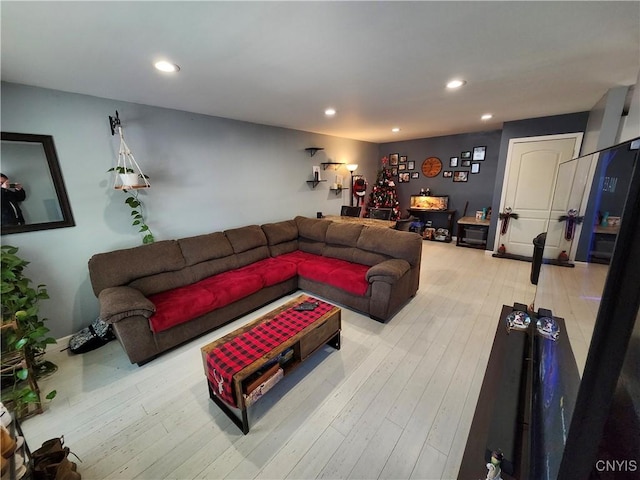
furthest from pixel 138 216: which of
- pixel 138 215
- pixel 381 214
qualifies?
pixel 381 214

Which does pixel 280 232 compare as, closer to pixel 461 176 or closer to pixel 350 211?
pixel 350 211

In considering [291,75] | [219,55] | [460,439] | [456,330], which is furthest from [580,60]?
[460,439]

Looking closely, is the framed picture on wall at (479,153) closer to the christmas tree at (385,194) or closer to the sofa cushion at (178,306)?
the christmas tree at (385,194)

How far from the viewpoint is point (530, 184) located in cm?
418

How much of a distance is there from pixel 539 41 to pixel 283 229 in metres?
3.27

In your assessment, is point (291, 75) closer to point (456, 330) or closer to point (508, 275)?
point (456, 330)

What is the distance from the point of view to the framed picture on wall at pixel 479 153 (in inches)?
209

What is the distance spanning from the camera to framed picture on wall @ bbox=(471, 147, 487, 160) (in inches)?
209

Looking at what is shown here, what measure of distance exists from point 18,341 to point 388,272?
2.93 metres

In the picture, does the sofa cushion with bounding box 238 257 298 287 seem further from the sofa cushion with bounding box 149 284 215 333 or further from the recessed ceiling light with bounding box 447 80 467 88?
the recessed ceiling light with bounding box 447 80 467 88

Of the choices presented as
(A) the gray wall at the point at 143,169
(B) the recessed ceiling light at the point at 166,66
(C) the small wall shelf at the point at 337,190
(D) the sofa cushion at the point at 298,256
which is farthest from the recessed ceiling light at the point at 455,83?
(C) the small wall shelf at the point at 337,190

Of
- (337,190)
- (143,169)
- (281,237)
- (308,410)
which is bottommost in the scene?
(308,410)

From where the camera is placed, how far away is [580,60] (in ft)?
6.23

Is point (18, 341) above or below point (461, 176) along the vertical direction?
below
